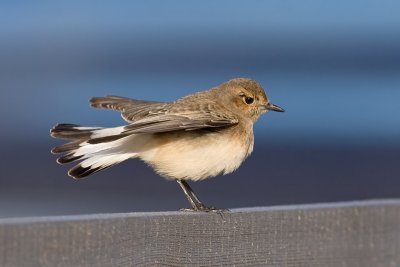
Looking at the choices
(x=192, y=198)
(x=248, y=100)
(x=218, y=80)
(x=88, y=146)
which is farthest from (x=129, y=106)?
(x=218, y=80)

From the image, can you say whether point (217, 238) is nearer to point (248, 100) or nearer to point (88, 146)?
point (88, 146)

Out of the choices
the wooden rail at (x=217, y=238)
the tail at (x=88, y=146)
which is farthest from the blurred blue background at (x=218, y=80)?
the wooden rail at (x=217, y=238)

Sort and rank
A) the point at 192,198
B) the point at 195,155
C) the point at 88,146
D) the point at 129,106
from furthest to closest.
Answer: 1. the point at 129,106
2. the point at 192,198
3. the point at 195,155
4. the point at 88,146

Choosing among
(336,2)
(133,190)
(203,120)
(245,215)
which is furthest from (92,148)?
(336,2)

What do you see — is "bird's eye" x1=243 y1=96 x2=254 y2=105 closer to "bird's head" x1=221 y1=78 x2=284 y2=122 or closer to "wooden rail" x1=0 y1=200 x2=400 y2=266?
"bird's head" x1=221 y1=78 x2=284 y2=122

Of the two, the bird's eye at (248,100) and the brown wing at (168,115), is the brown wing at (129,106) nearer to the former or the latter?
the brown wing at (168,115)

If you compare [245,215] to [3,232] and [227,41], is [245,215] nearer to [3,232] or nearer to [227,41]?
[3,232]
